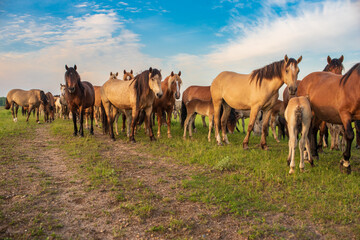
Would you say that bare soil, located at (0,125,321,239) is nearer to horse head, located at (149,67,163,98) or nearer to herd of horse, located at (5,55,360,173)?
herd of horse, located at (5,55,360,173)

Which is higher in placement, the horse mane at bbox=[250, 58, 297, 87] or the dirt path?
the horse mane at bbox=[250, 58, 297, 87]

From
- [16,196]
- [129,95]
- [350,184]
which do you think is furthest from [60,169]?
[350,184]

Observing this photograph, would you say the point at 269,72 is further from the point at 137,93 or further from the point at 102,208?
the point at 102,208

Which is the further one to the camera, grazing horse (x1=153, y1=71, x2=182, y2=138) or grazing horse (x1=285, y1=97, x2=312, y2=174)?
grazing horse (x1=153, y1=71, x2=182, y2=138)

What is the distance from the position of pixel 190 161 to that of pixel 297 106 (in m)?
3.13

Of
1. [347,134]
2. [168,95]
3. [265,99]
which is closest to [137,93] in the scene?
[168,95]

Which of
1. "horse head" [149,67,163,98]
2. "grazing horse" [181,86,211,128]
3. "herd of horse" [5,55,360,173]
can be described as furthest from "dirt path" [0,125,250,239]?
"grazing horse" [181,86,211,128]

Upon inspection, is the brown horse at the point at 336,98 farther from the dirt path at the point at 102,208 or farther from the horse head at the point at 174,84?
the horse head at the point at 174,84

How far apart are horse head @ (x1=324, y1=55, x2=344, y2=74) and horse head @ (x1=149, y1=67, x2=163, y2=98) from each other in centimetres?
632

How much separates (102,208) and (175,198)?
1.27 m

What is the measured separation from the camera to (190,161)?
691cm

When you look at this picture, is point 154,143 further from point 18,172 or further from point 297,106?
point 297,106

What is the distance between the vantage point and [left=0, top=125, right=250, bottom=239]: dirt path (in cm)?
329

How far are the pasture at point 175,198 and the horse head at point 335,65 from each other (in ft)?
11.1
